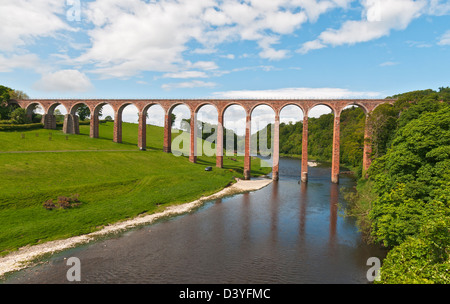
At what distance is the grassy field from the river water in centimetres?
468

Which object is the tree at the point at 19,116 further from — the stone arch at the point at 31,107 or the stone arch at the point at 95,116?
the stone arch at the point at 95,116

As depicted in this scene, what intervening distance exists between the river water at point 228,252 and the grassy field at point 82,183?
4.68m

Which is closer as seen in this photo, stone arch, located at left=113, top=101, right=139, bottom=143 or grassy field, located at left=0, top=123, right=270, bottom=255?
grassy field, located at left=0, top=123, right=270, bottom=255

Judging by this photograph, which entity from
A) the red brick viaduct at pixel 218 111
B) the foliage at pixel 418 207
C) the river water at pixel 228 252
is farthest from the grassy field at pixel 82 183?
the foliage at pixel 418 207

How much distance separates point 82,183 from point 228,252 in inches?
913

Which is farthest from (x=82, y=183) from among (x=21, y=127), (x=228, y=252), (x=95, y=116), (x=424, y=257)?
(x=21, y=127)

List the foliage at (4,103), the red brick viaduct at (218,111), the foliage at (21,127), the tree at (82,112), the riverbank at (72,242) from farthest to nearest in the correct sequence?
1. the tree at (82,112)
2. the foliage at (4,103)
3. the foliage at (21,127)
4. the red brick viaduct at (218,111)
5. the riverbank at (72,242)

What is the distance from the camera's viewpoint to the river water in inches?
636

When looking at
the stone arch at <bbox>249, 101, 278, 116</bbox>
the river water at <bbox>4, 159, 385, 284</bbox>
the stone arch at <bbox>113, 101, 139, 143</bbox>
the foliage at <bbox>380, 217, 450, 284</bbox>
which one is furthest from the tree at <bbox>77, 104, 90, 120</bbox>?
the foliage at <bbox>380, 217, 450, 284</bbox>

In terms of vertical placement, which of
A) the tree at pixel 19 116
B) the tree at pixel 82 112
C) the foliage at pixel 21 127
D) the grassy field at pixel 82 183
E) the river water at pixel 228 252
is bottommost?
the river water at pixel 228 252

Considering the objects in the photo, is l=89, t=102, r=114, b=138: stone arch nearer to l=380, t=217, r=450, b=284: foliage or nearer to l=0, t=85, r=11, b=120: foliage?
l=0, t=85, r=11, b=120: foliage

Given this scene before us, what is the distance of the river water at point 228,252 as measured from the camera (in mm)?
16156

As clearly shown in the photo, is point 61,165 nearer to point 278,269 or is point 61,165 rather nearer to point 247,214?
point 247,214

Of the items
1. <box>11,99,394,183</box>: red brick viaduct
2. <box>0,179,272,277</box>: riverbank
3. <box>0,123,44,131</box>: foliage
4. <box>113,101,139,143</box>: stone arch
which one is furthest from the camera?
<box>113,101,139,143</box>: stone arch
